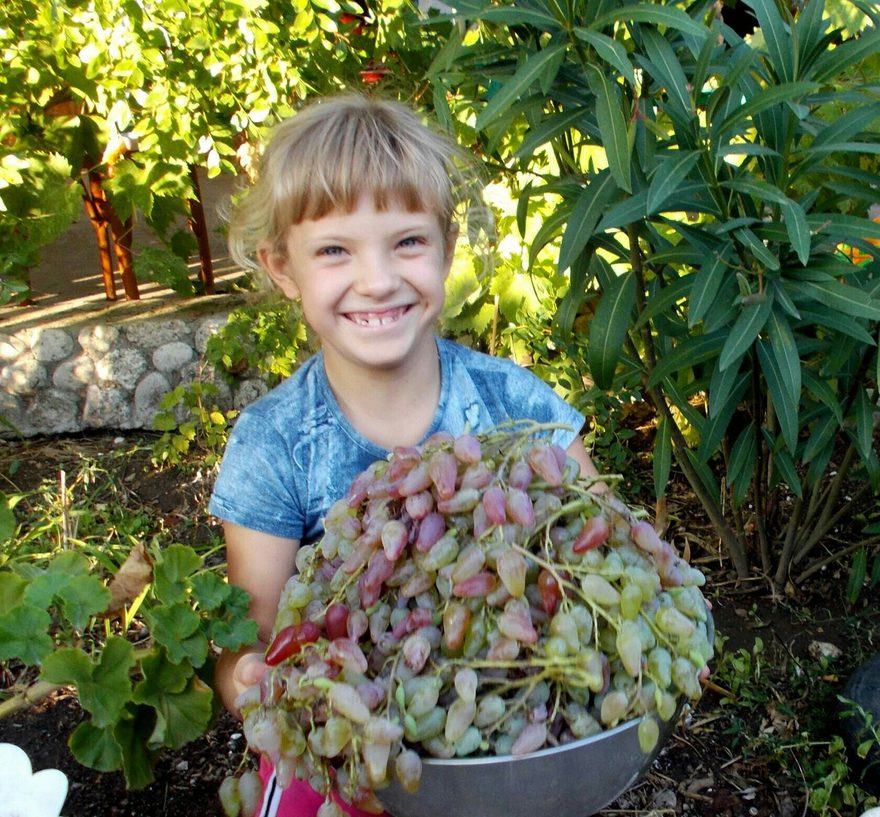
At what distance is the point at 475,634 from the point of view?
0.87 m

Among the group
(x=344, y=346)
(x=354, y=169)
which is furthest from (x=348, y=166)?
(x=344, y=346)

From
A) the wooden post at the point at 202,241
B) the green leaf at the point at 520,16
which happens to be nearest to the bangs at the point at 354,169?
the green leaf at the point at 520,16

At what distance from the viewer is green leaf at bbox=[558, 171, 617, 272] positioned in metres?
1.75

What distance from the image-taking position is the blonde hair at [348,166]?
1468mm

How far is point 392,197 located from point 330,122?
0.57 ft

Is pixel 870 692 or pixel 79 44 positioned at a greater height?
pixel 79 44

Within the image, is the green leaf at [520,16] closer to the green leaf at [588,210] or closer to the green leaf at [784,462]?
the green leaf at [588,210]

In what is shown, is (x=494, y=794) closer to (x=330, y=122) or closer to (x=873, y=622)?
(x=330, y=122)

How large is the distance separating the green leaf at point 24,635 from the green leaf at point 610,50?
1049mm

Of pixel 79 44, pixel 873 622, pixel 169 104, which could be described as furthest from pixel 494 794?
pixel 79 44

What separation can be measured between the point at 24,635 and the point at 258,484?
0.44m

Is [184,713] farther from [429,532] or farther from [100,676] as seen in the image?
[429,532]

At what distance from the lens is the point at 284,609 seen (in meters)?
1.00

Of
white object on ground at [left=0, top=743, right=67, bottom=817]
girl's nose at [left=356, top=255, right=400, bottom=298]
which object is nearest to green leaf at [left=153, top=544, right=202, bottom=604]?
white object on ground at [left=0, top=743, right=67, bottom=817]
